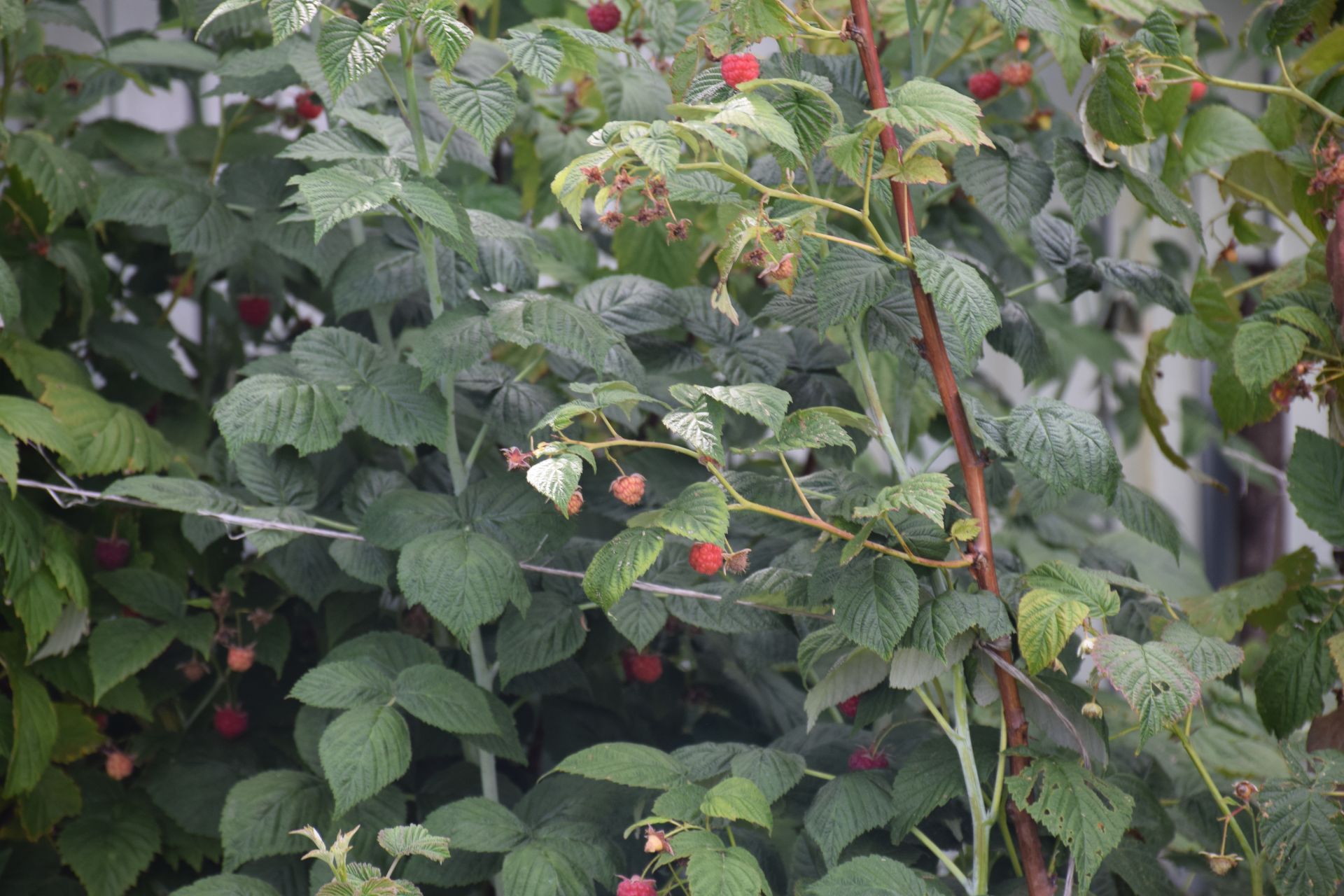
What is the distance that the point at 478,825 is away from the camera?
0.91 meters

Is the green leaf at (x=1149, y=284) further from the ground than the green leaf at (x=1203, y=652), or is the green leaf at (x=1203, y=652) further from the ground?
the green leaf at (x=1149, y=284)

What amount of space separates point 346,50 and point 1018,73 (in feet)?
2.64

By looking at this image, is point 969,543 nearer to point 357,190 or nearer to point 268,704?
point 357,190

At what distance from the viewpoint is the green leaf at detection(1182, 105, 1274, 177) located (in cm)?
114

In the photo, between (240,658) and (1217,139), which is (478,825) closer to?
(240,658)

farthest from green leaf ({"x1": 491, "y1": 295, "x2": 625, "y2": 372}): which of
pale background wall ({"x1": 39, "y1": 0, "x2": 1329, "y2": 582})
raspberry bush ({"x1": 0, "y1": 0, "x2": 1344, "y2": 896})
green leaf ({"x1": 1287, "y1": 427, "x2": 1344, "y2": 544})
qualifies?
pale background wall ({"x1": 39, "y1": 0, "x2": 1329, "y2": 582})

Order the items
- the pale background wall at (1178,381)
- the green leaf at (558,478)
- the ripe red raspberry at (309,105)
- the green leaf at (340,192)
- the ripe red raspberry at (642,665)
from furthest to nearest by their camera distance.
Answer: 1. the pale background wall at (1178,381)
2. the ripe red raspberry at (309,105)
3. the ripe red raspberry at (642,665)
4. the green leaf at (340,192)
5. the green leaf at (558,478)

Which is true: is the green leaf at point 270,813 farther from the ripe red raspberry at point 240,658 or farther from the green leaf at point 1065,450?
the green leaf at point 1065,450

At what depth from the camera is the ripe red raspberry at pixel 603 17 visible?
117 centimetres

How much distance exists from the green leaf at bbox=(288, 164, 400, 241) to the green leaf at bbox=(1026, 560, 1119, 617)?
1.88 ft

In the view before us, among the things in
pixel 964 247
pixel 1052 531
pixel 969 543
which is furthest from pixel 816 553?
pixel 1052 531

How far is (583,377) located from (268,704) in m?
0.53

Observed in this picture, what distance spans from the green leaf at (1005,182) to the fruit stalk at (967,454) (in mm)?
141

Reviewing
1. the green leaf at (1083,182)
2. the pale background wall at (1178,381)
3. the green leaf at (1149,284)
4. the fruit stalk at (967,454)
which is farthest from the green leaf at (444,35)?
the pale background wall at (1178,381)
